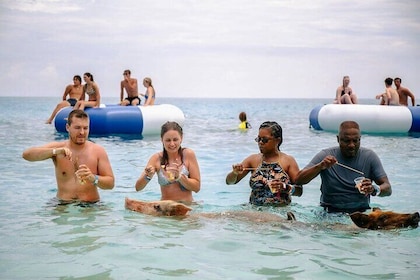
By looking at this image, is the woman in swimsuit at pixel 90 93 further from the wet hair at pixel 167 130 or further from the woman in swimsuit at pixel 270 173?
the woman in swimsuit at pixel 270 173

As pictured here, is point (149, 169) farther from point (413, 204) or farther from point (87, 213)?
point (413, 204)

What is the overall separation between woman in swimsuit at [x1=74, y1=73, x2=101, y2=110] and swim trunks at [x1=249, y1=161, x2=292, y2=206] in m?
8.63

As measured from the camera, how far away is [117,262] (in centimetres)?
336

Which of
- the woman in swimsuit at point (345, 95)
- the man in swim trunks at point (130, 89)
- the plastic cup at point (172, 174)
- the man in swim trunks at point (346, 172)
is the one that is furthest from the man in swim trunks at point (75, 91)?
the man in swim trunks at point (346, 172)

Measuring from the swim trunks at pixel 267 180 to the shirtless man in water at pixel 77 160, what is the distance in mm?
1126

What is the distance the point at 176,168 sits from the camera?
459 centimetres

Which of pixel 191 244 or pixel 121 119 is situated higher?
pixel 121 119

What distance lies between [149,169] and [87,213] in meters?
0.65

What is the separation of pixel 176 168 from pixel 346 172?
131cm

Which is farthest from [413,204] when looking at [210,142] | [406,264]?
[210,142]

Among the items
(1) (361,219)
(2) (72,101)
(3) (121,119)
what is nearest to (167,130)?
(1) (361,219)

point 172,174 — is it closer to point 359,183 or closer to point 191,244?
point 191,244

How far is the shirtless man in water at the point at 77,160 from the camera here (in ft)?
14.4

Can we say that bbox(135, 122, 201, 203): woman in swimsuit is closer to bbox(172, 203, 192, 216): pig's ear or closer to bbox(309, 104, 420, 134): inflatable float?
bbox(172, 203, 192, 216): pig's ear
